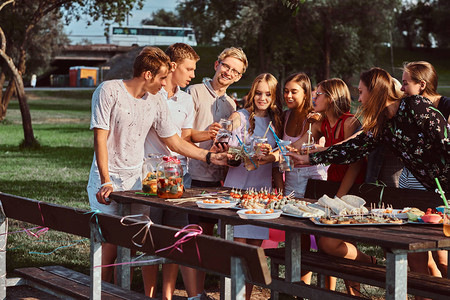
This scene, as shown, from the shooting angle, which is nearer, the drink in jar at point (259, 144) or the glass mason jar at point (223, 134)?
the drink in jar at point (259, 144)

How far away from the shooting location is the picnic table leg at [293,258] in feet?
15.4

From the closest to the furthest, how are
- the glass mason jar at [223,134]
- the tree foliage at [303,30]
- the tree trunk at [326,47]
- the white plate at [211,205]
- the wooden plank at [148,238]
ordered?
1. the wooden plank at [148,238]
2. the white plate at [211,205]
3. the glass mason jar at [223,134]
4. the tree foliage at [303,30]
5. the tree trunk at [326,47]

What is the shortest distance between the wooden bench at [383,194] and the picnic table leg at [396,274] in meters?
1.26

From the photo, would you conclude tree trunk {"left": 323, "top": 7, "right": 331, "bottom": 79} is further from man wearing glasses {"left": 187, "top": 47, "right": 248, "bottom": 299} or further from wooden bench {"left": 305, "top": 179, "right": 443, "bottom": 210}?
wooden bench {"left": 305, "top": 179, "right": 443, "bottom": 210}

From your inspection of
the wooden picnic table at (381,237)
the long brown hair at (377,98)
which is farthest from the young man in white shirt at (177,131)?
the long brown hair at (377,98)

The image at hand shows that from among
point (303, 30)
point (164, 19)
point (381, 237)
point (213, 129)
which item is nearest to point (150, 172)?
point (213, 129)

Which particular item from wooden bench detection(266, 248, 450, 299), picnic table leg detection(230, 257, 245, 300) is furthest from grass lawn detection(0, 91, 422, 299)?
picnic table leg detection(230, 257, 245, 300)

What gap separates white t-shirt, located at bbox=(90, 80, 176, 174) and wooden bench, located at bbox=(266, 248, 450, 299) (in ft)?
4.32

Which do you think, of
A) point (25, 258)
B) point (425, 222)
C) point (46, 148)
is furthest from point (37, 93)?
point (425, 222)

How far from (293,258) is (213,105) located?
7.03 ft

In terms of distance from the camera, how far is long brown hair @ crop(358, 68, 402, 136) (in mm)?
5121

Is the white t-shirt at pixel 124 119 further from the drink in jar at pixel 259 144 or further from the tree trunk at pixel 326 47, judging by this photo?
the tree trunk at pixel 326 47

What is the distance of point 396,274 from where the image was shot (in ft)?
12.4

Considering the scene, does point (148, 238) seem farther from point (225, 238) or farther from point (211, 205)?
point (225, 238)
